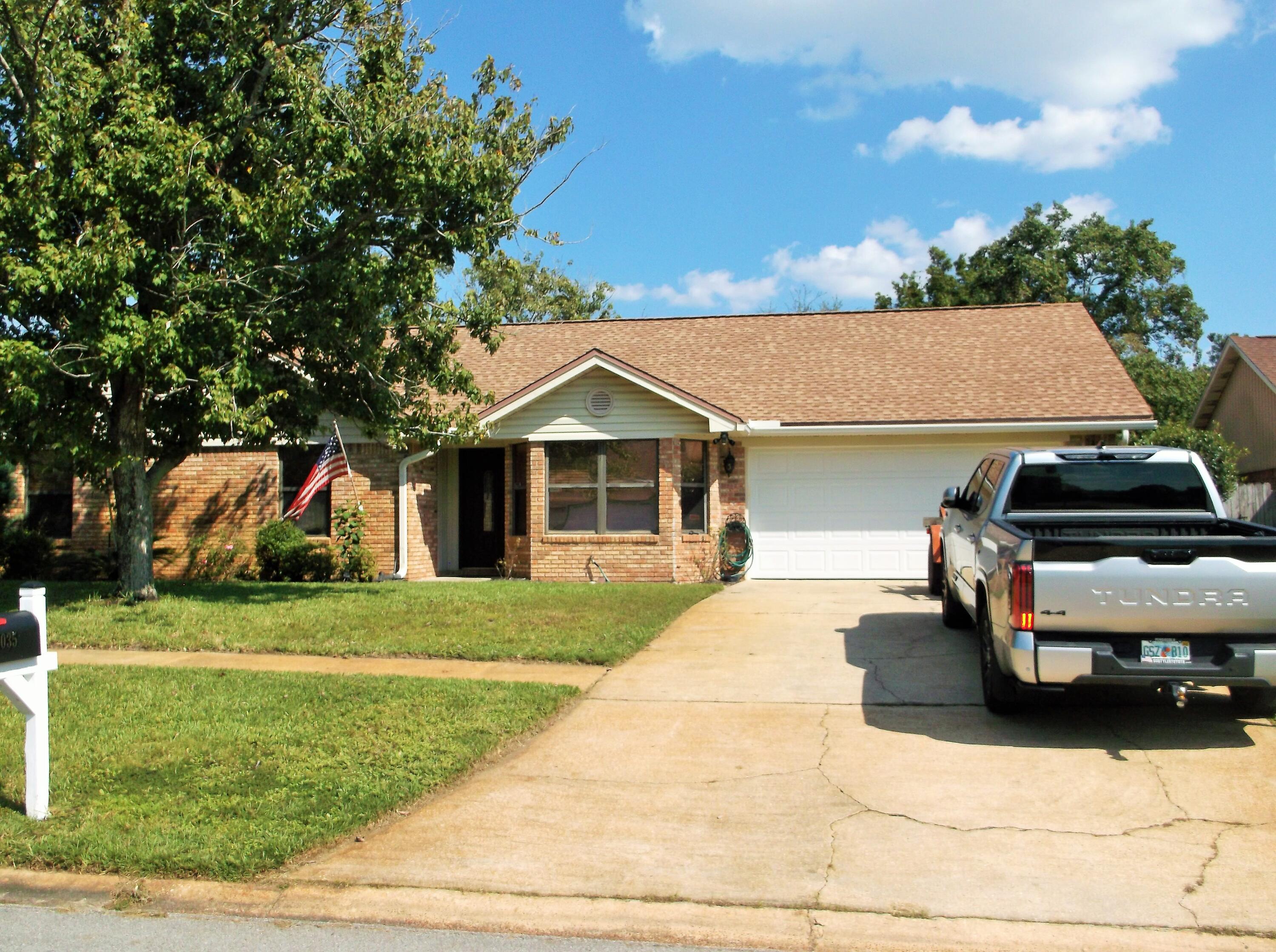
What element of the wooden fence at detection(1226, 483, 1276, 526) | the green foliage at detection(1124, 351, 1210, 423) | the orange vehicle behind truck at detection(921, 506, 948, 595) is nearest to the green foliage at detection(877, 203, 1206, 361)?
the green foliage at detection(1124, 351, 1210, 423)

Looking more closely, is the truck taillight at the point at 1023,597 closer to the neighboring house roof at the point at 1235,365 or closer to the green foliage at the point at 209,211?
the green foliage at the point at 209,211

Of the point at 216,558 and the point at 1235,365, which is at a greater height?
the point at 1235,365

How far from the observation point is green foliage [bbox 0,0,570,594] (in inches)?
440

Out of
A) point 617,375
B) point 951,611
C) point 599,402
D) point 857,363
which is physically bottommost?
point 951,611

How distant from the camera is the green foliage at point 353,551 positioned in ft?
57.7

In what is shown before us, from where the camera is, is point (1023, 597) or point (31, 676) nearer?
point (31, 676)

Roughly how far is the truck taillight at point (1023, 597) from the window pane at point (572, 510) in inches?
432

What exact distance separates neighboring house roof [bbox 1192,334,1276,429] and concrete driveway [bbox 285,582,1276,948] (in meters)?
24.1

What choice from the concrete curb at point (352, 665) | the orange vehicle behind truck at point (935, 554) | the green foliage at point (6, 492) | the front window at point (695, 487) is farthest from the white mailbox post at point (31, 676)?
the green foliage at point (6, 492)

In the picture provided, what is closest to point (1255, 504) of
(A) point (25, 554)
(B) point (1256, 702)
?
(B) point (1256, 702)

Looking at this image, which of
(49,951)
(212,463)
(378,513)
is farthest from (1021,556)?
(212,463)

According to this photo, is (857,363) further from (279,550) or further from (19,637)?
(19,637)

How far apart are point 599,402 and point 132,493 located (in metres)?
7.07

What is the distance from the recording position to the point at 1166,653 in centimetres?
680
